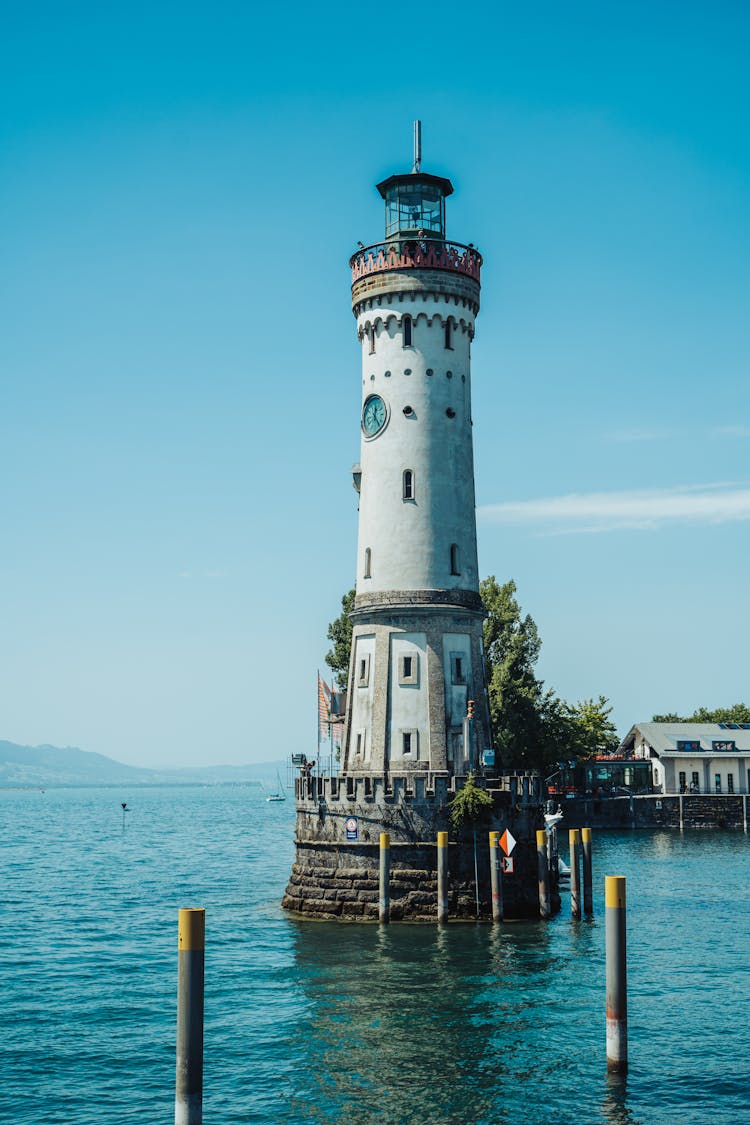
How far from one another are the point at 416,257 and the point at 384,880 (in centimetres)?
2781

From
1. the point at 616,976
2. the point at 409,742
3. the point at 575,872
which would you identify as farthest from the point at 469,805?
the point at 616,976

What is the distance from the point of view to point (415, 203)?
193ft

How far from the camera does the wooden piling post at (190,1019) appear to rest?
22031 millimetres

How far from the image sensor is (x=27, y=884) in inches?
2965

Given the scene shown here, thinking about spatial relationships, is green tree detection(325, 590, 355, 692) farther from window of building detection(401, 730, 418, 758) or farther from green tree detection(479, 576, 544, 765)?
window of building detection(401, 730, 418, 758)

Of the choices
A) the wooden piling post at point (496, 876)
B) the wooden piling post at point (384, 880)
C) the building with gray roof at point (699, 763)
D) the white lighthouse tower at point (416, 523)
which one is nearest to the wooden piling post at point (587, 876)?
the wooden piling post at point (496, 876)

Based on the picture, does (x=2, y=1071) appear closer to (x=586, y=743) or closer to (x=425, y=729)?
(x=425, y=729)

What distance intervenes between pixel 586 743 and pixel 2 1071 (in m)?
89.1

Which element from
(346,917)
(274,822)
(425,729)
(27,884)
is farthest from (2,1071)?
(274,822)

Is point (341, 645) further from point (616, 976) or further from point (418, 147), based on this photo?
point (616, 976)

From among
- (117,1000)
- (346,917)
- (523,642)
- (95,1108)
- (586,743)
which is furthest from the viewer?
(586,743)

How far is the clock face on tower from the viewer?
56.1 metres

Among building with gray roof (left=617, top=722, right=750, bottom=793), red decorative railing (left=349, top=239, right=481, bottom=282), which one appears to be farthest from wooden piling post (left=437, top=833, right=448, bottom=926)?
building with gray roof (left=617, top=722, right=750, bottom=793)

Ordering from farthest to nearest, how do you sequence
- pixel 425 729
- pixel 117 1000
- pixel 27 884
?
pixel 27 884
pixel 425 729
pixel 117 1000
